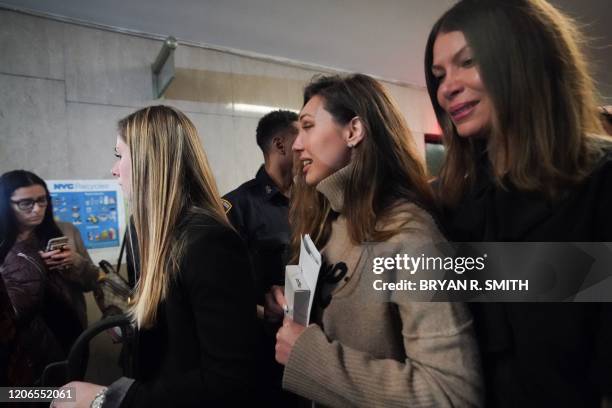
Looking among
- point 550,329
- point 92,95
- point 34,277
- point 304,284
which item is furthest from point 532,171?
point 92,95

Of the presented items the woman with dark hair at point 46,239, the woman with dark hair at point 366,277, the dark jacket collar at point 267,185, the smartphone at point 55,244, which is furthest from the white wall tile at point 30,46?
the woman with dark hair at point 366,277

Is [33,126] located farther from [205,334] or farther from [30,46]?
[205,334]

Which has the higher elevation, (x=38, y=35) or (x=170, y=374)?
(x=38, y=35)

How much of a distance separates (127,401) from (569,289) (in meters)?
1.01

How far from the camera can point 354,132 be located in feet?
3.30

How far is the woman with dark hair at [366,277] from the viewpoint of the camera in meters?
0.71

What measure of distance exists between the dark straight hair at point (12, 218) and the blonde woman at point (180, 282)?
1.38 m

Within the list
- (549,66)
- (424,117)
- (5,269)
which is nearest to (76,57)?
(5,269)

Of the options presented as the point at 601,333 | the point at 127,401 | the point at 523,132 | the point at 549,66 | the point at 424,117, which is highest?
the point at 424,117

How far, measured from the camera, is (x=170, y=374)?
0.94 m

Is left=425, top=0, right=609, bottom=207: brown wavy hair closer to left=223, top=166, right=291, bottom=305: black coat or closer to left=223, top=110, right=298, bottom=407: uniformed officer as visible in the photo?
left=223, top=110, right=298, bottom=407: uniformed officer

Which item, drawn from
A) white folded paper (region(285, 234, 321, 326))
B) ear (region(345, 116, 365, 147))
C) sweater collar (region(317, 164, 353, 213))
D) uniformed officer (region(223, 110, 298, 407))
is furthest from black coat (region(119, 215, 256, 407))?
uniformed officer (region(223, 110, 298, 407))

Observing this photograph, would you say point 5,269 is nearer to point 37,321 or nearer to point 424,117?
point 37,321

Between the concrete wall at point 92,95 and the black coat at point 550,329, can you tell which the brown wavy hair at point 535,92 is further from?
the concrete wall at point 92,95
